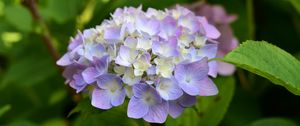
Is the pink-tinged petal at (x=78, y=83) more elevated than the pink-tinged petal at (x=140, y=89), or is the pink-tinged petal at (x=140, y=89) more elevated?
the pink-tinged petal at (x=140, y=89)

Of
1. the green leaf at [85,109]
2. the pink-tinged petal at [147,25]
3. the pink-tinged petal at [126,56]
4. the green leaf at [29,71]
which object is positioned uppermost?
the pink-tinged petal at [147,25]

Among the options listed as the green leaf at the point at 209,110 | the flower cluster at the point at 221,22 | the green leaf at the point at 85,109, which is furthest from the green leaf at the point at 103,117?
the flower cluster at the point at 221,22

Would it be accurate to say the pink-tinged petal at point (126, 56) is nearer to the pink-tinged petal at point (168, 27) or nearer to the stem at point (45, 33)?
the pink-tinged petal at point (168, 27)

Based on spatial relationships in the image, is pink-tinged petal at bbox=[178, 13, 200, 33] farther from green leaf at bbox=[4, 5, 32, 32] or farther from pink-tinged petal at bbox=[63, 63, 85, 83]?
green leaf at bbox=[4, 5, 32, 32]

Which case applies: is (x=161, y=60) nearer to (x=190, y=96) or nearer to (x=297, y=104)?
(x=190, y=96)

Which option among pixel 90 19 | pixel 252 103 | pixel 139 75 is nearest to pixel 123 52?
pixel 139 75

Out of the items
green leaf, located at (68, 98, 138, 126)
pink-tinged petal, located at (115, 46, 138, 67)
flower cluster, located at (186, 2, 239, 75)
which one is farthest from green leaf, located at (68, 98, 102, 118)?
flower cluster, located at (186, 2, 239, 75)
